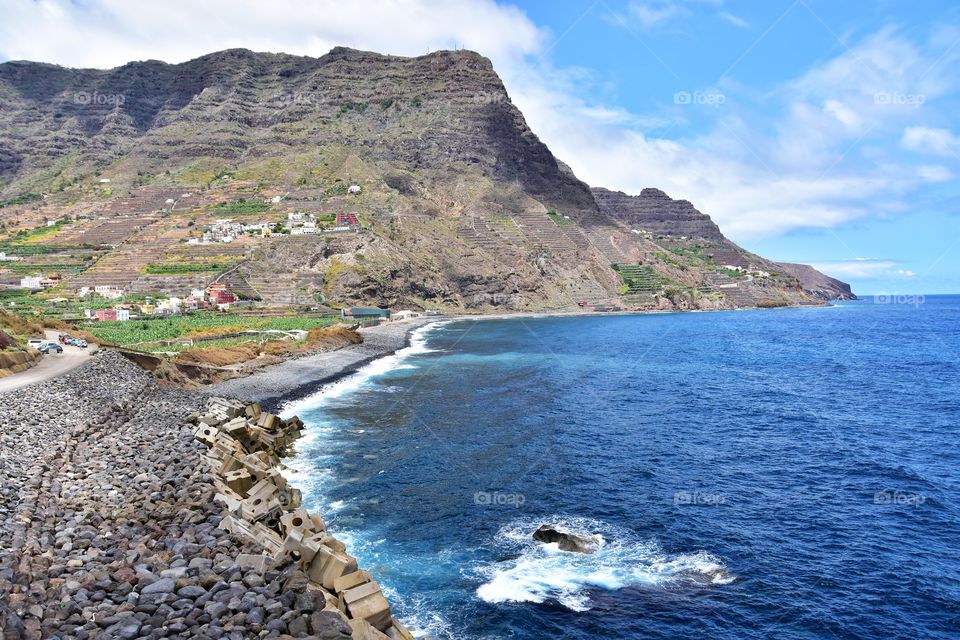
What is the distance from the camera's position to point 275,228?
166 m

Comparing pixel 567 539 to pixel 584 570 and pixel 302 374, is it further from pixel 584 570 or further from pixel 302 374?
pixel 302 374

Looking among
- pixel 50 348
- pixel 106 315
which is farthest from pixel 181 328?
pixel 50 348

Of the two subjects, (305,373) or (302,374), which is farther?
(305,373)

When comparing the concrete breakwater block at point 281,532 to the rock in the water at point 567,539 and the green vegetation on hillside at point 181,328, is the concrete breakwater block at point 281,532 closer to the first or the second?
the rock in the water at point 567,539

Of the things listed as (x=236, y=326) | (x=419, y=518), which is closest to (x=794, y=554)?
(x=419, y=518)

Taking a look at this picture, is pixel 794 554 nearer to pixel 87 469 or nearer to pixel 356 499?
pixel 356 499

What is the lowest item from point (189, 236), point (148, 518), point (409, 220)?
point (148, 518)

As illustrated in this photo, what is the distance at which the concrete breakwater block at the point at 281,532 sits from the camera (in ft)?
46.1

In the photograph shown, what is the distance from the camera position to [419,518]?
27.4 meters

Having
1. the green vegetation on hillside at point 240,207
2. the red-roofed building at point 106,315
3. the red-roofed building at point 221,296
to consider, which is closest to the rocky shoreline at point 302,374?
the red-roofed building at point 221,296

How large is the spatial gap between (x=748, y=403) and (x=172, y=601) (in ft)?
178

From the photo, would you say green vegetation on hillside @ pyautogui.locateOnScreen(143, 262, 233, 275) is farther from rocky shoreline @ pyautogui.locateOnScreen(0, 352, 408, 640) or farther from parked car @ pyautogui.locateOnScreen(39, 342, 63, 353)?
rocky shoreline @ pyautogui.locateOnScreen(0, 352, 408, 640)

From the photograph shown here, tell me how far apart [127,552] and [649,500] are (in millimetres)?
23268

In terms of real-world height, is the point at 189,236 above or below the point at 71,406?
above
